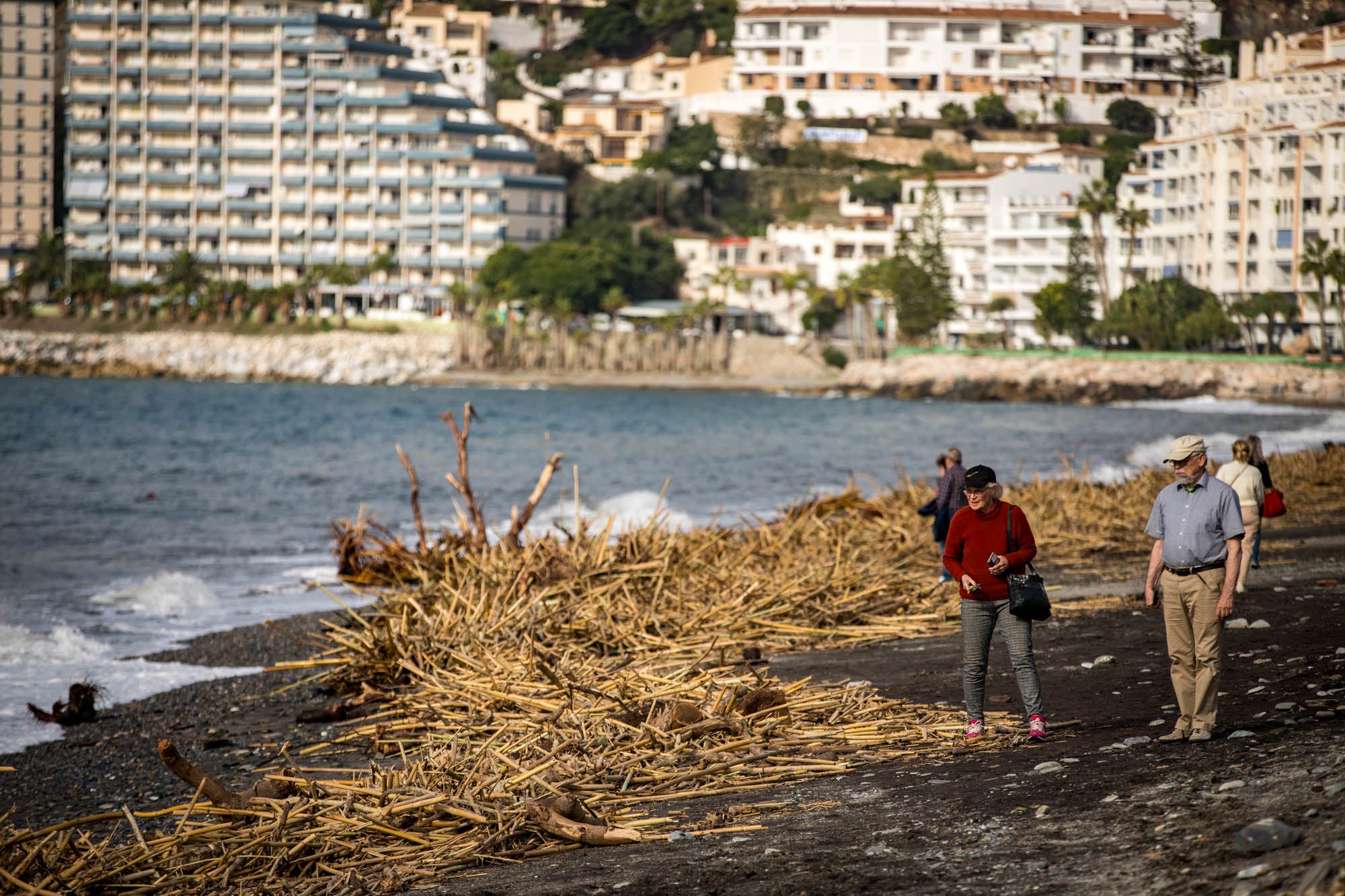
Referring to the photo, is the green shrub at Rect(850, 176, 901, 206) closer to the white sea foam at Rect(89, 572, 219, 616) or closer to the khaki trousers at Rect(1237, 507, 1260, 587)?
the white sea foam at Rect(89, 572, 219, 616)

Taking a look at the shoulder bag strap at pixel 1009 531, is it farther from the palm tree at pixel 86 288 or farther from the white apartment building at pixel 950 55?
the white apartment building at pixel 950 55

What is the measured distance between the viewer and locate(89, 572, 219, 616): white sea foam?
53.5ft

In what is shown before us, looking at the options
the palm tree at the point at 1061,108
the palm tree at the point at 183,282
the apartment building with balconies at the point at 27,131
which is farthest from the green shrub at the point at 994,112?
the apartment building with balconies at the point at 27,131

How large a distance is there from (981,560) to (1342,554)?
29.3 ft

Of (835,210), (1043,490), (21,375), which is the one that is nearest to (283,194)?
(21,375)

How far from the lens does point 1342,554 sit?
1431cm

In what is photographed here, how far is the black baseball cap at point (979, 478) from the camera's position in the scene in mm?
6973

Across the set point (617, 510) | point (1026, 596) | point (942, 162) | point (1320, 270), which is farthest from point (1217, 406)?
point (942, 162)

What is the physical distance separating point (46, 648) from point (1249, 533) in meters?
10.8

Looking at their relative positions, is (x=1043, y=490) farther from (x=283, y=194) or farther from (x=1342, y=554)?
(x=283, y=194)

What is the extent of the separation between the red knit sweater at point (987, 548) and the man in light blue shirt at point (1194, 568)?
1.95 ft

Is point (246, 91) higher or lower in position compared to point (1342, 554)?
higher

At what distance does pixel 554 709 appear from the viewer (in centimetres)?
795

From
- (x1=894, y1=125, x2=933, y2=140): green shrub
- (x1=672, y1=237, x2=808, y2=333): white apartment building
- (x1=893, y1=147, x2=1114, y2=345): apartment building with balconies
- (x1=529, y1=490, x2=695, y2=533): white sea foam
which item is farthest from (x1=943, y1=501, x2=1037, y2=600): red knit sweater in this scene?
(x1=894, y1=125, x2=933, y2=140): green shrub
